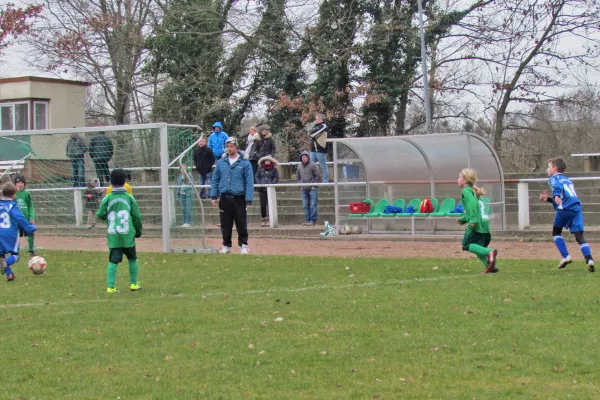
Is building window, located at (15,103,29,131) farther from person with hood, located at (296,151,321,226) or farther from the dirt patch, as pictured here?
person with hood, located at (296,151,321,226)

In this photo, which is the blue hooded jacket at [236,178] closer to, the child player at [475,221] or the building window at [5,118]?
the child player at [475,221]

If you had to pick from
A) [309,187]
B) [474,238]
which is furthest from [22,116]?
[474,238]

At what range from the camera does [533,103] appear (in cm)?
3139

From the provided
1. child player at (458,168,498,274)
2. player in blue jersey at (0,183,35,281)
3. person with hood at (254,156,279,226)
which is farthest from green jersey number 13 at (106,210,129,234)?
person with hood at (254,156,279,226)

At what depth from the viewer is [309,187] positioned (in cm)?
2119

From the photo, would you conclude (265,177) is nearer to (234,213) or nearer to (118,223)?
(234,213)

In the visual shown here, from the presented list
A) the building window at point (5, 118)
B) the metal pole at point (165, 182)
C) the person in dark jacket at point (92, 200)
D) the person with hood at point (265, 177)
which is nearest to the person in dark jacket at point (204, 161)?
the person with hood at point (265, 177)

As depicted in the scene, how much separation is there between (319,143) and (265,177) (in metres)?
1.61

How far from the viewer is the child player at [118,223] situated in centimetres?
1098

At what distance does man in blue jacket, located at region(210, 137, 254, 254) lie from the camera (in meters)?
15.5

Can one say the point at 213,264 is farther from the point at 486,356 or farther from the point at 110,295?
the point at 486,356

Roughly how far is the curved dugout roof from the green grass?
7227 millimetres

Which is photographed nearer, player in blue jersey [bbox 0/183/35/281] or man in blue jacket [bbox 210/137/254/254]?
player in blue jersey [bbox 0/183/35/281]

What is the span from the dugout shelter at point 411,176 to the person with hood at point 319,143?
1479 mm
